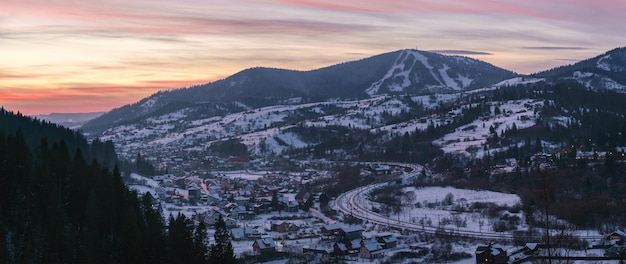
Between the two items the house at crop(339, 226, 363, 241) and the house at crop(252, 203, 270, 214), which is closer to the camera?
the house at crop(339, 226, 363, 241)

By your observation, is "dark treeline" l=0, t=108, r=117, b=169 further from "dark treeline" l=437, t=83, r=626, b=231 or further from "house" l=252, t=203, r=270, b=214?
"dark treeline" l=437, t=83, r=626, b=231

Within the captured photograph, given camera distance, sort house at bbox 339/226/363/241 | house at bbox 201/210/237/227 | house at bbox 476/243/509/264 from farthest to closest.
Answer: house at bbox 201/210/237/227, house at bbox 339/226/363/241, house at bbox 476/243/509/264

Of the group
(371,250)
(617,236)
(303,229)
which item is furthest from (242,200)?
(617,236)

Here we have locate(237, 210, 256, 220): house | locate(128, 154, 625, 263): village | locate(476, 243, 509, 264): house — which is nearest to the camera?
locate(476, 243, 509, 264): house

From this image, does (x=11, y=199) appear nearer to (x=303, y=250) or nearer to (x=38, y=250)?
(x=38, y=250)

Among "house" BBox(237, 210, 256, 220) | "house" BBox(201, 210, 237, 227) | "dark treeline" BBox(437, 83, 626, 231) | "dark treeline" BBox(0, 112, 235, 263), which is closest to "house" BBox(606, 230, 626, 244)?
"dark treeline" BBox(437, 83, 626, 231)

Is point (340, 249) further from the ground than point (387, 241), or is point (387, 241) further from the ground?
point (387, 241)

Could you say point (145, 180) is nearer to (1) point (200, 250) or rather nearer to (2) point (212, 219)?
(2) point (212, 219)

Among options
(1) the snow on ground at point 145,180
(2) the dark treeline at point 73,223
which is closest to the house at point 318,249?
(2) the dark treeline at point 73,223
